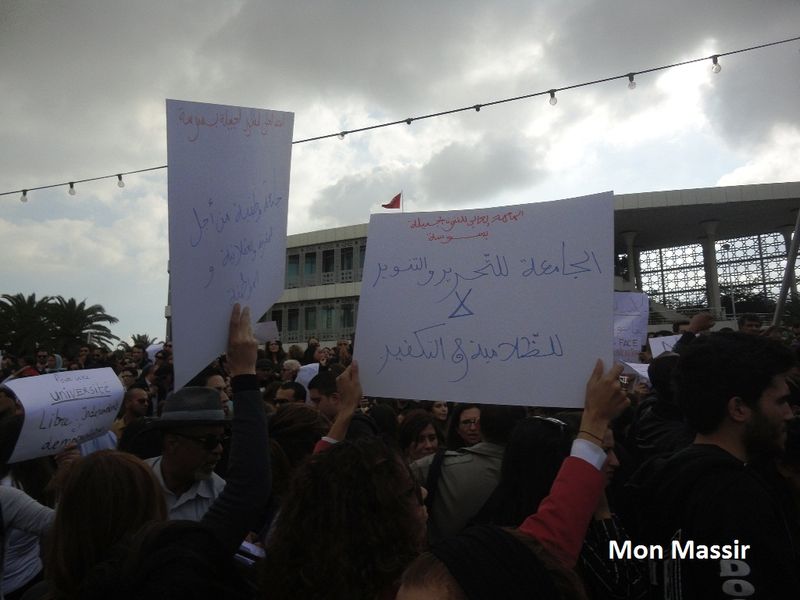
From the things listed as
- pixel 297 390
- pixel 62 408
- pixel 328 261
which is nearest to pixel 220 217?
pixel 62 408

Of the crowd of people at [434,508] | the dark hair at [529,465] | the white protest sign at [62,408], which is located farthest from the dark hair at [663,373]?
the white protest sign at [62,408]

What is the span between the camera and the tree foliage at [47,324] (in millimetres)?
29531

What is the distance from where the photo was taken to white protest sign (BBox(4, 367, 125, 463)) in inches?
120

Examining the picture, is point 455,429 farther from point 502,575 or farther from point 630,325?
point 630,325

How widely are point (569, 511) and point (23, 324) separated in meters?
34.0

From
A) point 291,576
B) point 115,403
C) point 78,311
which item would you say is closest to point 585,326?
point 291,576

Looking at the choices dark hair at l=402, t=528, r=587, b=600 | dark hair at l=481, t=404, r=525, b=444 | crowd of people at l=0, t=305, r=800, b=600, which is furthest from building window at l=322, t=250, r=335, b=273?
dark hair at l=402, t=528, r=587, b=600

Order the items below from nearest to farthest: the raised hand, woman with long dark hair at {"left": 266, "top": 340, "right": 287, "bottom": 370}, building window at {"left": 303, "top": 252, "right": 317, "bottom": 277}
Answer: the raised hand < woman with long dark hair at {"left": 266, "top": 340, "right": 287, "bottom": 370} < building window at {"left": 303, "top": 252, "right": 317, "bottom": 277}

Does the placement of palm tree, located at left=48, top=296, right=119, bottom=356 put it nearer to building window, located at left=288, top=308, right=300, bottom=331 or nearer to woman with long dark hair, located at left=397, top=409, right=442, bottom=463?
building window, located at left=288, top=308, right=300, bottom=331

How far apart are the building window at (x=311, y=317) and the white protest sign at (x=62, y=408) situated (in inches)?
1475

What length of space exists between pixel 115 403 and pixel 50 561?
195 centimetres

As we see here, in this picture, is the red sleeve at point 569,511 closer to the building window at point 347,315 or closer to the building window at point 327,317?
the building window at point 347,315

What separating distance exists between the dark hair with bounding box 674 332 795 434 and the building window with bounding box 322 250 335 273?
39160 mm

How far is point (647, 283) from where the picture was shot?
2149 inches
